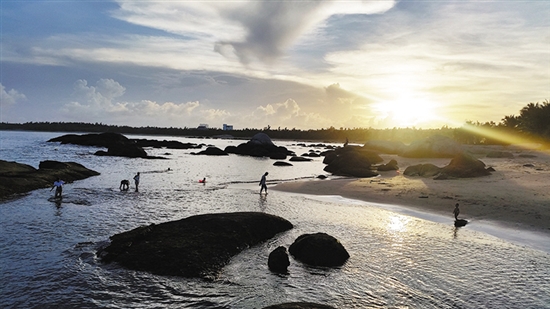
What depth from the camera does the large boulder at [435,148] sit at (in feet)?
145

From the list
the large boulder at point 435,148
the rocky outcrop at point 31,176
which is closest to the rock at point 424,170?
the large boulder at point 435,148

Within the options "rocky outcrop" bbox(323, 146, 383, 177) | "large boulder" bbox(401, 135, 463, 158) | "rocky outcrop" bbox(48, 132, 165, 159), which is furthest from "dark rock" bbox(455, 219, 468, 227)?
"rocky outcrop" bbox(48, 132, 165, 159)

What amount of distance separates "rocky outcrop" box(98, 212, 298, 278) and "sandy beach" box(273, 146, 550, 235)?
11571mm

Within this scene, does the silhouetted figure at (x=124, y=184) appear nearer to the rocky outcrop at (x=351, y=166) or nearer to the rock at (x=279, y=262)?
the rock at (x=279, y=262)

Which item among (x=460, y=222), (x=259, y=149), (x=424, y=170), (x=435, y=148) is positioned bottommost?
(x=460, y=222)

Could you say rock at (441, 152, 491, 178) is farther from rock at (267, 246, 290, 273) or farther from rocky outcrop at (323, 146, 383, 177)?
rock at (267, 246, 290, 273)

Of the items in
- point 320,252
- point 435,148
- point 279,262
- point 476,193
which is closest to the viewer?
point 279,262

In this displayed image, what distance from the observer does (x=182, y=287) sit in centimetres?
915

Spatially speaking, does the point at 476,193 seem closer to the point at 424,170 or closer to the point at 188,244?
the point at 424,170

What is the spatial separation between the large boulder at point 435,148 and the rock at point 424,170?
13.6 metres

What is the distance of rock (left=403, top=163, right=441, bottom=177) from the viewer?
29895mm

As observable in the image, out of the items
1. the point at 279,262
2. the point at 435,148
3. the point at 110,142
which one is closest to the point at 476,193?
the point at 279,262

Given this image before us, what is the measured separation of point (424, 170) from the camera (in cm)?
3097

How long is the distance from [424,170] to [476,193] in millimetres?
9890
